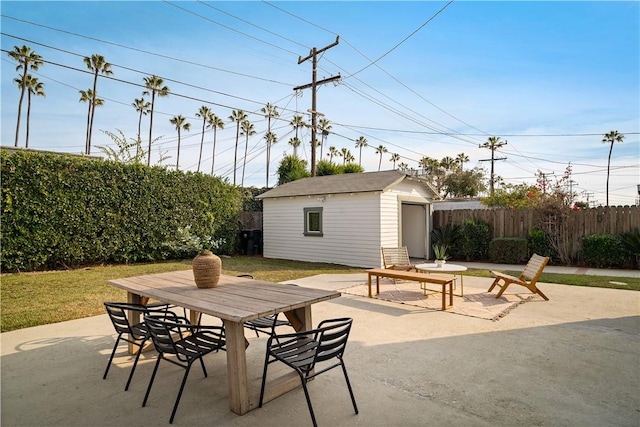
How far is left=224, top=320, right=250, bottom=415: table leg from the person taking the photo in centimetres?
255

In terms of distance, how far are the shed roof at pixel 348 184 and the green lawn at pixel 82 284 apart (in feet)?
8.35

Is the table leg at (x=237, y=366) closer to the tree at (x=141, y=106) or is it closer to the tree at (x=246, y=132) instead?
the tree at (x=141, y=106)

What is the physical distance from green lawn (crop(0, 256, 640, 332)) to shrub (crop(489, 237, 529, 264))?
2384 millimetres

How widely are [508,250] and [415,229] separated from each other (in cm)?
346

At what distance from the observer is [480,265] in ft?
36.6

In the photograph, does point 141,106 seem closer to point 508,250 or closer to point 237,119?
point 237,119

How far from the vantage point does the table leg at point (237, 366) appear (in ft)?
8.38

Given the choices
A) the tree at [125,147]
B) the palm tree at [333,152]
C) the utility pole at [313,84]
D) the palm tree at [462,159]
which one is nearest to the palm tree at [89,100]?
the tree at [125,147]

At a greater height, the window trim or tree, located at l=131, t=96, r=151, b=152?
tree, located at l=131, t=96, r=151, b=152

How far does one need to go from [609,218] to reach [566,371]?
9597 mm

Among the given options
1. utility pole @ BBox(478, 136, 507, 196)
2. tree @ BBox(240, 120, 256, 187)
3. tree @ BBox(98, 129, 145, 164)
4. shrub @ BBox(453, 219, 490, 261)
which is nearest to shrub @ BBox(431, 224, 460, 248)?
shrub @ BBox(453, 219, 490, 261)

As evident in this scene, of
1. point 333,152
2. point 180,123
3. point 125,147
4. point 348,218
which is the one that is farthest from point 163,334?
point 333,152

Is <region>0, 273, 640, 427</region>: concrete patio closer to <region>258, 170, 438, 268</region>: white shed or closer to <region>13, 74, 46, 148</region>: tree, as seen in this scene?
<region>258, 170, 438, 268</region>: white shed

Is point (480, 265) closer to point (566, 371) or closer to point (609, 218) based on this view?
point (609, 218)
